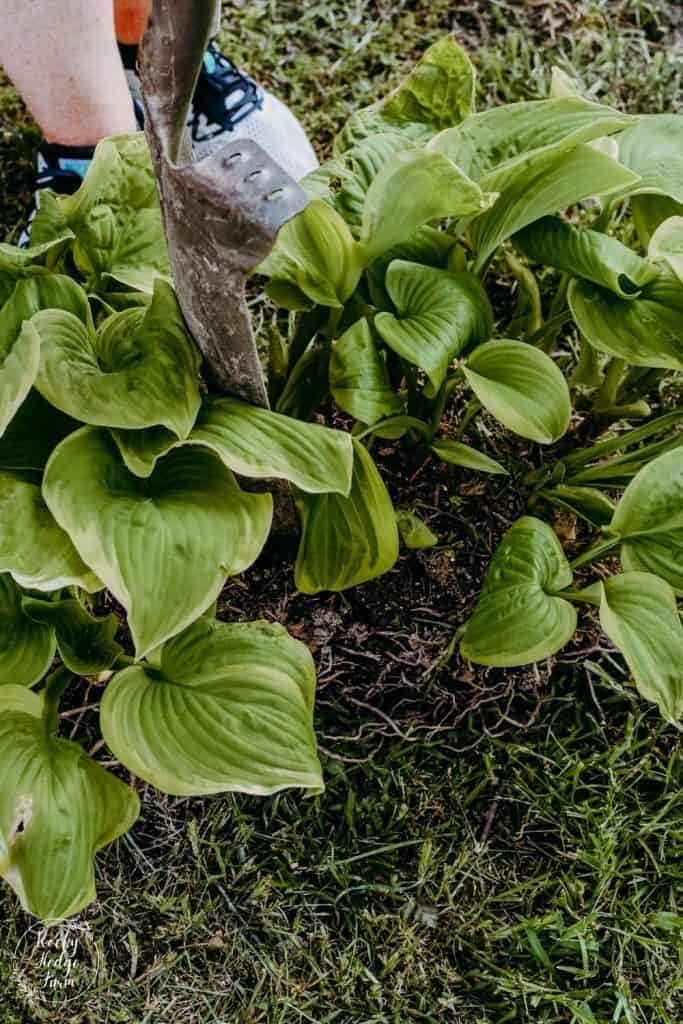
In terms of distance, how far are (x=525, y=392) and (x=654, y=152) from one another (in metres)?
0.40

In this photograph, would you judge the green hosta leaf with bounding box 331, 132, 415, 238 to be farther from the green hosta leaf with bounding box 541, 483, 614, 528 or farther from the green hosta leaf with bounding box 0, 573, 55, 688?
the green hosta leaf with bounding box 0, 573, 55, 688

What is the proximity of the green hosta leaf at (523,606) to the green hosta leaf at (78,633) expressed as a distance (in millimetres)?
443

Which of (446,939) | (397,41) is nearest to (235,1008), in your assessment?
(446,939)

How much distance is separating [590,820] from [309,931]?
1.37ft

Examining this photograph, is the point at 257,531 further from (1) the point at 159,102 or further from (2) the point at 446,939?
(2) the point at 446,939

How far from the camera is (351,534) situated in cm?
121

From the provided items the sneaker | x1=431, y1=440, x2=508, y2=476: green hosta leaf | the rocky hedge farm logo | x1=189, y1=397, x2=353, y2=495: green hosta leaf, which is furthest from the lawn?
the sneaker

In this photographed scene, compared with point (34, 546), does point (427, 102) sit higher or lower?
higher

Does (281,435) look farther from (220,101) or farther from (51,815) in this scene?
(220,101)

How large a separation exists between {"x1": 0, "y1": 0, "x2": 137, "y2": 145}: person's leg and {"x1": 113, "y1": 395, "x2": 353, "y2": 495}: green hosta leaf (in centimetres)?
Answer: 61

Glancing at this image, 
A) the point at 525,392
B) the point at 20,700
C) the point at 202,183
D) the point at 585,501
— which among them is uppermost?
the point at 202,183

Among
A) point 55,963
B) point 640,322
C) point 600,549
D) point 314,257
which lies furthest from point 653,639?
point 55,963

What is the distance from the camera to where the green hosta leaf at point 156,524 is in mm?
1010

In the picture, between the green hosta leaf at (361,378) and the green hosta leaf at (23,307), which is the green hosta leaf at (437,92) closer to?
the green hosta leaf at (361,378)
